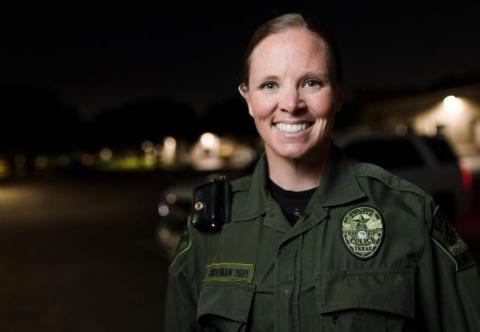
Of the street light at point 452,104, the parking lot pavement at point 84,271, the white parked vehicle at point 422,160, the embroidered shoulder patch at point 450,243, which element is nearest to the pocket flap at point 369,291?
the embroidered shoulder patch at point 450,243

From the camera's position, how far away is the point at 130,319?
5.10 m

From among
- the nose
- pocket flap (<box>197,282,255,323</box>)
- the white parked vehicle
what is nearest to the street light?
the white parked vehicle

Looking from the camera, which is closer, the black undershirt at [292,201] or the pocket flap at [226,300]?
the pocket flap at [226,300]

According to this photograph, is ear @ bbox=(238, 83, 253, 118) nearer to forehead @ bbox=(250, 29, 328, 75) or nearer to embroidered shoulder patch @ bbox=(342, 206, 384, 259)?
forehead @ bbox=(250, 29, 328, 75)

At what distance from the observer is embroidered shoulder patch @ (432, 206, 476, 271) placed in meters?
1.51

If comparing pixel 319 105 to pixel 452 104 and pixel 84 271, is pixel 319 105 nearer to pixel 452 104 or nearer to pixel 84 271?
pixel 84 271

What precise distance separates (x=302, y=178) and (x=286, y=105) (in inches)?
11.2

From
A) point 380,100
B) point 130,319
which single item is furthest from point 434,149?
point 380,100

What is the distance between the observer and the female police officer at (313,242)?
4.97 feet

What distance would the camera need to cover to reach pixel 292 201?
177cm

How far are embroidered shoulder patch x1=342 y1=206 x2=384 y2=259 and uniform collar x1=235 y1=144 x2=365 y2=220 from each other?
7 cm

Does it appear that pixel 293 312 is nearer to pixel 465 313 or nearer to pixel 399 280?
pixel 399 280

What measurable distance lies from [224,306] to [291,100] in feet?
2.28

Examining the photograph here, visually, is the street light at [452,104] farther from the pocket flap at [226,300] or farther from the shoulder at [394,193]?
the pocket flap at [226,300]
